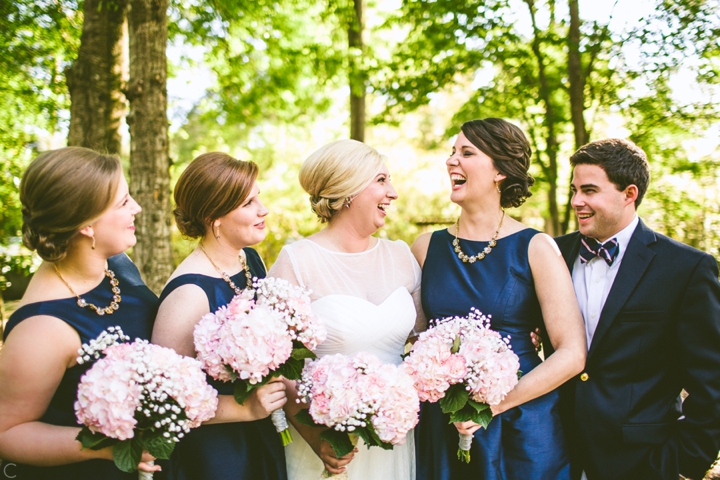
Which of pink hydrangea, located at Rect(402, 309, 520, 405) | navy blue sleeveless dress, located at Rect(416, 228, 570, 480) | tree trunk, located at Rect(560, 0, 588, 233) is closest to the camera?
pink hydrangea, located at Rect(402, 309, 520, 405)

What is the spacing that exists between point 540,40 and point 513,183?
13.1ft

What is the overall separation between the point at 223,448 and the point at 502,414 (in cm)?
169

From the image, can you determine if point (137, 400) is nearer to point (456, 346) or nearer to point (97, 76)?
point (456, 346)

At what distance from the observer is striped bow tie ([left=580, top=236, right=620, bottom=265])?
10.4 ft

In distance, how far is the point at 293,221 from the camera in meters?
14.8

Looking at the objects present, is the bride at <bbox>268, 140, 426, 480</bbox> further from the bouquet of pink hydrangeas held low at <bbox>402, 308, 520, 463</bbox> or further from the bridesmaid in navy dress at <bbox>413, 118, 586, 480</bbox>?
the bouquet of pink hydrangeas held low at <bbox>402, 308, 520, 463</bbox>

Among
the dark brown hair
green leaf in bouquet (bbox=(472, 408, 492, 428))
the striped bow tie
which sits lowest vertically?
green leaf in bouquet (bbox=(472, 408, 492, 428))

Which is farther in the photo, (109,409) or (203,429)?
(203,429)

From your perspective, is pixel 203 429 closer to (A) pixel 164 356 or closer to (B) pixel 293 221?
(A) pixel 164 356

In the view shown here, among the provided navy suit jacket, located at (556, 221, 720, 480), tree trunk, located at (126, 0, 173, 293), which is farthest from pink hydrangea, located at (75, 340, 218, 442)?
tree trunk, located at (126, 0, 173, 293)

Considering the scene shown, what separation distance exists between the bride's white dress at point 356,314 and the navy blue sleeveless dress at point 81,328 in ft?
2.94

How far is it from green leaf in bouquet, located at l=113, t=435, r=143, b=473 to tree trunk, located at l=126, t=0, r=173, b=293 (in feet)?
11.1

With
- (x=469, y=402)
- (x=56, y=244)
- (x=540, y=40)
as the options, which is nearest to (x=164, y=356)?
(x=56, y=244)

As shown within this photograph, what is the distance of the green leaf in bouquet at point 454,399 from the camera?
2.64m
